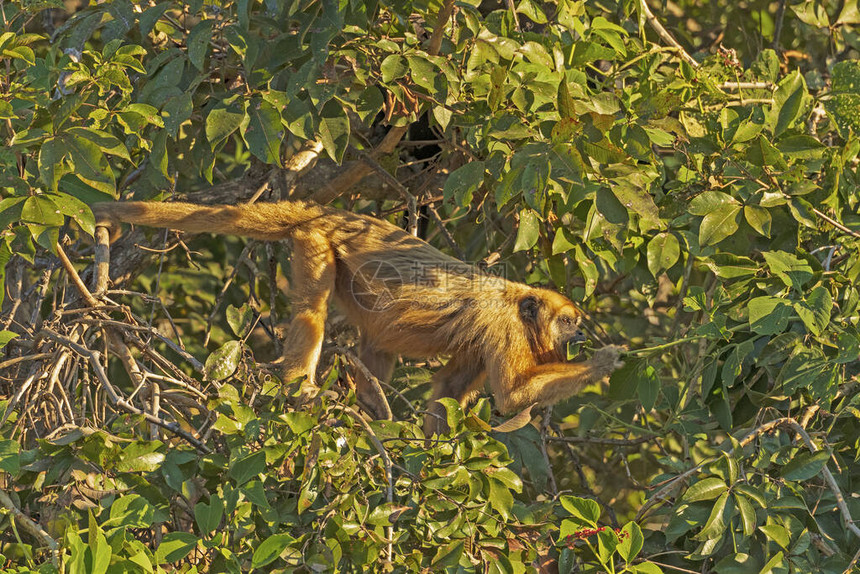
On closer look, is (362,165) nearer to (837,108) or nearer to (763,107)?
(763,107)

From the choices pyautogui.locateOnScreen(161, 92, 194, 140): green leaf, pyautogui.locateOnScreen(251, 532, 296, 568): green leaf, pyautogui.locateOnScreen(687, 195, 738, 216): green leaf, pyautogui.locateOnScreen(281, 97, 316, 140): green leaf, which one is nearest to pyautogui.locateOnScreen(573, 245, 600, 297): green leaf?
pyautogui.locateOnScreen(687, 195, 738, 216): green leaf

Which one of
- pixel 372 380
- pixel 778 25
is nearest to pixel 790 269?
pixel 372 380

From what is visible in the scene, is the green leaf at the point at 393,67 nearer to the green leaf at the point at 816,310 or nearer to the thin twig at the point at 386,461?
the thin twig at the point at 386,461

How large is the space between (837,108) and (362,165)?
2371mm

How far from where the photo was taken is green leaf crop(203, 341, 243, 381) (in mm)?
3371

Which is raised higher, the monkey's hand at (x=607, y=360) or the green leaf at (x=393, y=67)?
the green leaf at (x=393, y=67)

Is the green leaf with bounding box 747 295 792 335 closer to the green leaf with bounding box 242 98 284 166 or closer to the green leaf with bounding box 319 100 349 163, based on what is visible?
the green leaf with bounding box 319 100 349 163

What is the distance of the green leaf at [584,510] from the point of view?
3.11m

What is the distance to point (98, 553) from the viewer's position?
2.40 m

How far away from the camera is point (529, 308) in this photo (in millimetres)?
5023

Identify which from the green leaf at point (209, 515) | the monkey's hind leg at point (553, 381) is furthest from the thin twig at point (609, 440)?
the green leaf at point (209, 515)

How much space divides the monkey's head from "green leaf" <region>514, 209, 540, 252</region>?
3.80 feet
